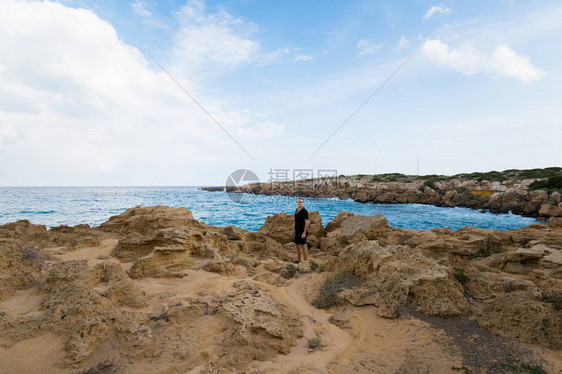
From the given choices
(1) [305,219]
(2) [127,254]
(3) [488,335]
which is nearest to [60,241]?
(2) [127,254]

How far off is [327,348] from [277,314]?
882 mm

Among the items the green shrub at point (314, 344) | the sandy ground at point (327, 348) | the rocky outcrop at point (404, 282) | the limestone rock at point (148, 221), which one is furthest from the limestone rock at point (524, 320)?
the limestone rock at point (148, 221)

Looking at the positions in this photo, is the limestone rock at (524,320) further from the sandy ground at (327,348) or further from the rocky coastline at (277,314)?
the sandy ground at (327,348)

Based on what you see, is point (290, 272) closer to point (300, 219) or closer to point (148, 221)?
point (300, 219)

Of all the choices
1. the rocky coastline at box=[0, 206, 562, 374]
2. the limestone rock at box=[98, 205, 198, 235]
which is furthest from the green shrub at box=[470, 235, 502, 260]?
the limestone rock at box=[98, 205, 198, 235]

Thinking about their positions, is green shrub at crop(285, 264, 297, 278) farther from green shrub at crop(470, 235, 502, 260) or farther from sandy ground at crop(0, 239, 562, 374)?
green shrub at crop(470, 235, 502, 260)

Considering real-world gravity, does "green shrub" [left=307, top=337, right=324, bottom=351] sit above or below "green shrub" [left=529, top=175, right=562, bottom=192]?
below

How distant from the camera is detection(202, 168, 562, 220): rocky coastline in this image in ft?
76.0

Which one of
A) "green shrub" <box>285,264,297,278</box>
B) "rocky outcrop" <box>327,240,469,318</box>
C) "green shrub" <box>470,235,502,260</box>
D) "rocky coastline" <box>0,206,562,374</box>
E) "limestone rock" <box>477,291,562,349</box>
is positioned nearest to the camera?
"rocky coastline" <box>0,206,562,374</box>

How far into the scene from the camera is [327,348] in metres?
3.32

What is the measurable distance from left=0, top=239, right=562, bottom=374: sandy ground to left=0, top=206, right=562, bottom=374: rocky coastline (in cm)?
2

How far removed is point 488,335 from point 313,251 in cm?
672

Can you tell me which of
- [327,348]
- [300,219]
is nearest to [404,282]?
[327,348]

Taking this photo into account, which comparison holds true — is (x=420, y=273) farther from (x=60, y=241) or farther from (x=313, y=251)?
(x=60, y=241)
